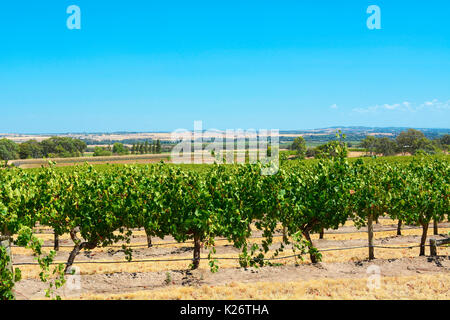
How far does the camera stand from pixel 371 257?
41.2 feet

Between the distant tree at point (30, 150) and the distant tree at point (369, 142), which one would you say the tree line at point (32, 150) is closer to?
the distant tree at point (30, 150)

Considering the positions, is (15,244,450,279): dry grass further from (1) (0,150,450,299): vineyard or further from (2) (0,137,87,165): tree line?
(2) (0,137,87,165): tree line

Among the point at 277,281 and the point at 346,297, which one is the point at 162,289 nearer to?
the point at 277,281

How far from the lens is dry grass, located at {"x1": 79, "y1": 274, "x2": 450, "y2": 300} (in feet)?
29.0

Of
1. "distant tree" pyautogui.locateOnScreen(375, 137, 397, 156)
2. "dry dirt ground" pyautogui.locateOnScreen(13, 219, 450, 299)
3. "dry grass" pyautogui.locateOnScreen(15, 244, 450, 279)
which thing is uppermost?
"distant tree" pyautogui.locateOnScreen(375, 137, 397, 156)

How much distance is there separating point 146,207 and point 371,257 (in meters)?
9.02

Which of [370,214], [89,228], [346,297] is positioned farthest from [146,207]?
[370,214]

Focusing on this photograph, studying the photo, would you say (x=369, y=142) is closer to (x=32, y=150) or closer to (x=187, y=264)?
(x=187, y=264)

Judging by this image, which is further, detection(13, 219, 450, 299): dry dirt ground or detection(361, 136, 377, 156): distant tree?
detection(361, 136, 377, 156): distant tree

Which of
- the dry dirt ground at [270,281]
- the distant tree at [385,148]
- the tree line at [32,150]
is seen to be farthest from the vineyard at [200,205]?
the distant tree at [385,148]

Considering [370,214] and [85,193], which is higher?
[85,193]

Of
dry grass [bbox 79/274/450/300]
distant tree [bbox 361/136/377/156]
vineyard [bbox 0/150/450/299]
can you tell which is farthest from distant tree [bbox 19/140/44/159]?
dry grass [bbox 79/274/450/300]
